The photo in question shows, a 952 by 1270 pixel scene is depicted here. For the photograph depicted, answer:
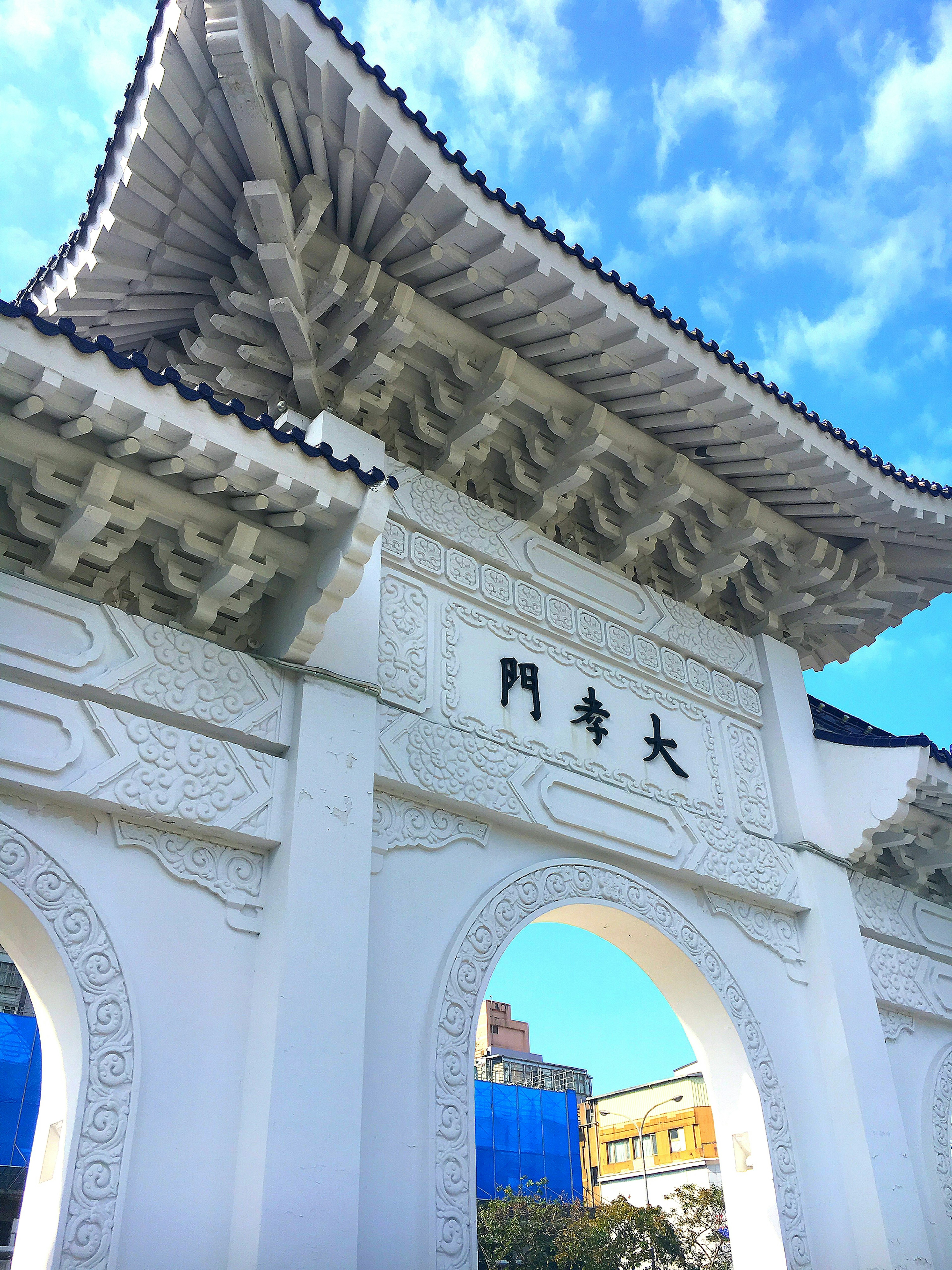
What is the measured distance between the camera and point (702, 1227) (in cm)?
1355

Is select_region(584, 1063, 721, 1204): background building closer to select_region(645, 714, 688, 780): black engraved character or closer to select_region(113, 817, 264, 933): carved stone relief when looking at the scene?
select_region(645, 714, 688, 780): black engraved character

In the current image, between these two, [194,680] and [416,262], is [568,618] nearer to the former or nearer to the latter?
[416,262]

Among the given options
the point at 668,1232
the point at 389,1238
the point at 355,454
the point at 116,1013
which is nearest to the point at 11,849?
the point at 116,1013

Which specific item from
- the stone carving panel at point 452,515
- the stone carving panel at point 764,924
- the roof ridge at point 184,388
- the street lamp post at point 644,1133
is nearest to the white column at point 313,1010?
the roof ridge at point 184,388

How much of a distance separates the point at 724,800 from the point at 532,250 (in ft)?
9.26

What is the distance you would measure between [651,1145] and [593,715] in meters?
22.7

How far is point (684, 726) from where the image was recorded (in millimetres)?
5141

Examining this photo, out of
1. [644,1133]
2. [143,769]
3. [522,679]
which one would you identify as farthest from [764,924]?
[644,1133]

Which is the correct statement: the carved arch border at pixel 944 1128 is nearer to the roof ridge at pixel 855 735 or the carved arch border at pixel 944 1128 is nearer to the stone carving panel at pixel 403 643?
the roof ridge at pixel 855 735

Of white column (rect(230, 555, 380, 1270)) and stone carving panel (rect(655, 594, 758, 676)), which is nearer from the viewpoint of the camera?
white column (rect(230, 555, 380, 1270))

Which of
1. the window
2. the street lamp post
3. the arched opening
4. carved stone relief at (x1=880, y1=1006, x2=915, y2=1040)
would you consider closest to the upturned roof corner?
the arched opening

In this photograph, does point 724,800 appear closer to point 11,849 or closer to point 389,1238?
point 389,1238

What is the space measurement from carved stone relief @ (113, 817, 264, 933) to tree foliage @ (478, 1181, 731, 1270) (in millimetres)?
10904

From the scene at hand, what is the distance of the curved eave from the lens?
11.8 feet
